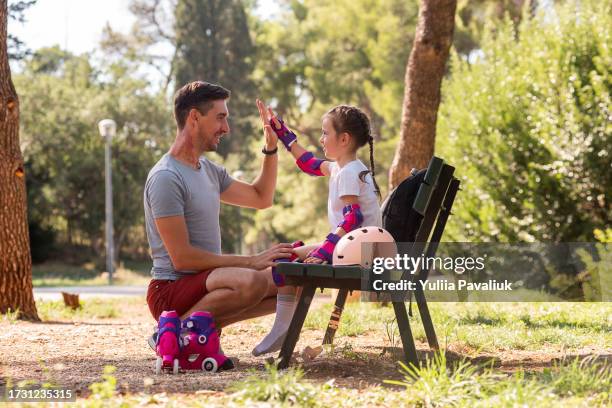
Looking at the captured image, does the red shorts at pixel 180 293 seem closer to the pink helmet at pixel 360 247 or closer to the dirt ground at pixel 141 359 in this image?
the dirt ground at pixel 141 359

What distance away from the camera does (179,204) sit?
199 inches

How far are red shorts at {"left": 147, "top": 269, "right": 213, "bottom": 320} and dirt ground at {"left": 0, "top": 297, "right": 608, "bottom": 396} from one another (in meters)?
0.39

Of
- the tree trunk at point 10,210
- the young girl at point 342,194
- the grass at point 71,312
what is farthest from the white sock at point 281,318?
the grass at point 71,312

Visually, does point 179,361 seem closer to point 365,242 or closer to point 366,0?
point 365,242

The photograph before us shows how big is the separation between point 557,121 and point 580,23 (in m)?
1.84

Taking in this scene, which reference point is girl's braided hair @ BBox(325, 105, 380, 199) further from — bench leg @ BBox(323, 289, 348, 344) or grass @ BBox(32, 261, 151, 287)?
grass @ BBox(32, 261, 151, 287)

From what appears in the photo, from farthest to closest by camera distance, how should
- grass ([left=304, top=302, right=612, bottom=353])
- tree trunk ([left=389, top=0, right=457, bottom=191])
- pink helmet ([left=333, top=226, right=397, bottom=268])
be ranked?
tree trunk ([left=389, top=0, right=457, bottom=191])
grass ([left=304, top=302, right=612, bottom=353])
pink helmet ([left=333, top=226, right=397, bottom=268])

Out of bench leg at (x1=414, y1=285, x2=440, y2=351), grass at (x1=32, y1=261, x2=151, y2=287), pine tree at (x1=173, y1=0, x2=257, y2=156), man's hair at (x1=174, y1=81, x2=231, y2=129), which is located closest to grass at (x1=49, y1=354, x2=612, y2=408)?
bench leg at (x1=414, y1=285, x2=440, y2=351)

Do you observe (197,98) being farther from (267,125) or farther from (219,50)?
(219,50)

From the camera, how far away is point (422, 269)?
16.8 ft

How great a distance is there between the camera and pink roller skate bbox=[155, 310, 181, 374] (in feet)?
15.9

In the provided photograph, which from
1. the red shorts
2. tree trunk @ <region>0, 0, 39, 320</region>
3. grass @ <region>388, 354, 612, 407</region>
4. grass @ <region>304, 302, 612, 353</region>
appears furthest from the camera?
tree trunk @ <region>0, 0, 39, 320</region>

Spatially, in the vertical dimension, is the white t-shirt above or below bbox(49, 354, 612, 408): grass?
above

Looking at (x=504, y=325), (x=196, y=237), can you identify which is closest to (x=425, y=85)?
(x=504, y=325)
